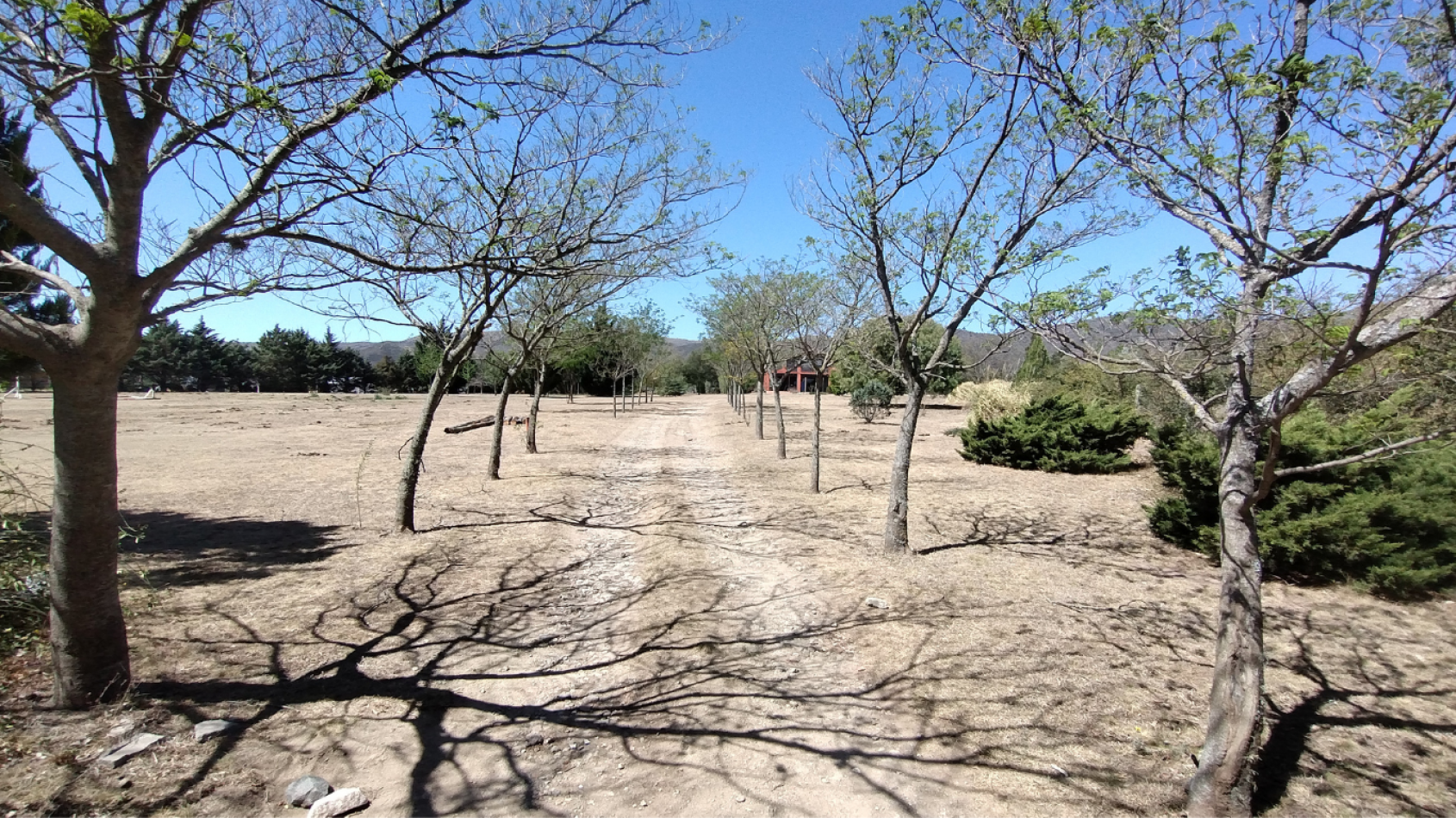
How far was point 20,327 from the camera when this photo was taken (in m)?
3.10

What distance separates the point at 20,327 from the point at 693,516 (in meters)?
7.20

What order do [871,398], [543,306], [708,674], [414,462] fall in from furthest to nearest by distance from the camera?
1. [871,398]
2. [543,306]
3. [414,462]
4. [708,674]

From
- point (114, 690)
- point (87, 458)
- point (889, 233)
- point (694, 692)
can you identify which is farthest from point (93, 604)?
point (889, 233)

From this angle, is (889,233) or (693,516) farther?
(693,516)

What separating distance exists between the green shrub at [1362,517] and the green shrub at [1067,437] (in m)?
7.25

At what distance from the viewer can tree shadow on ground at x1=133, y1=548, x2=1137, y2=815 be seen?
3.24 m

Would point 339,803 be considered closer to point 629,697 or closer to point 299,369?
point 629,697

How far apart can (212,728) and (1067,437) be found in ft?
50.7

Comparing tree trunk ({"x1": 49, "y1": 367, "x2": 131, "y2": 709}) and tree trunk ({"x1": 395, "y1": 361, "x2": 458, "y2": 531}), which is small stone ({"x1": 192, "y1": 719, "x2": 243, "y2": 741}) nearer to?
tree trunk ({"x1": 49, "y1": 367, "x2": 131, "y2": 709})

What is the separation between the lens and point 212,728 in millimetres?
3402

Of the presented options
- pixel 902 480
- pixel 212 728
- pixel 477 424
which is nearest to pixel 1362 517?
pixel 902 480

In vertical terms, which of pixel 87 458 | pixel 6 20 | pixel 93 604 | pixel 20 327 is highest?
pixel 6 20

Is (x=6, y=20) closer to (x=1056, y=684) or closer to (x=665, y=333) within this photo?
(x=1056, y=684)

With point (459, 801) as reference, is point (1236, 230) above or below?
above
